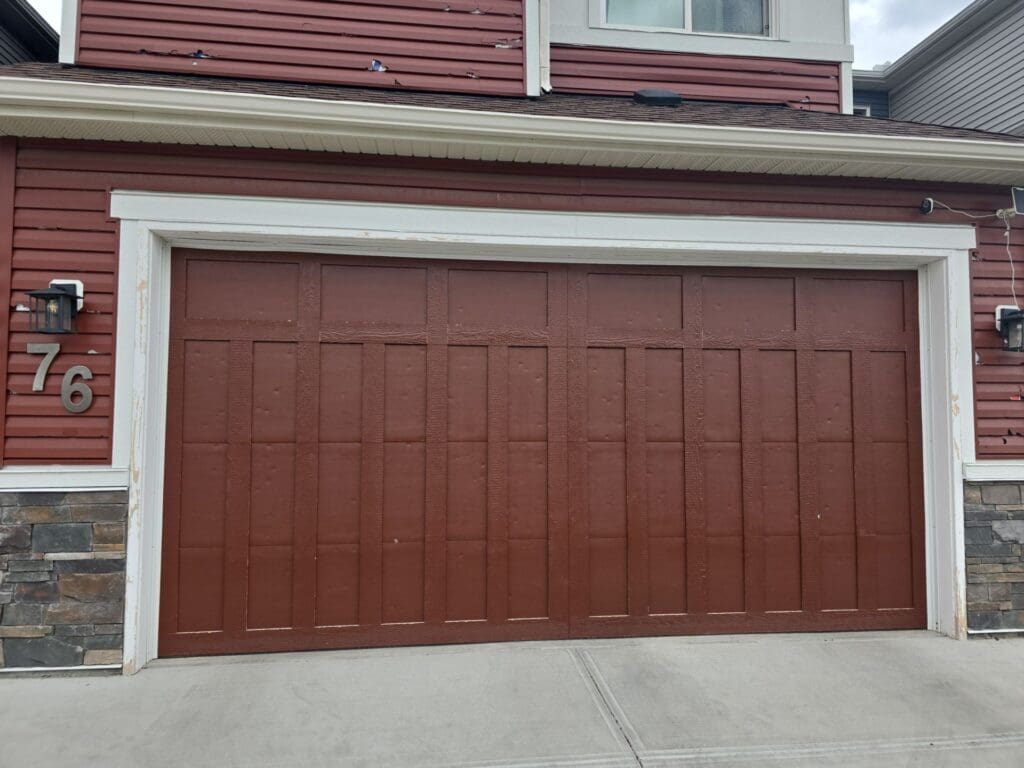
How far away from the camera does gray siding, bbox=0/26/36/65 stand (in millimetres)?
5691

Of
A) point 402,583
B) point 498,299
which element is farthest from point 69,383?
point 498,299

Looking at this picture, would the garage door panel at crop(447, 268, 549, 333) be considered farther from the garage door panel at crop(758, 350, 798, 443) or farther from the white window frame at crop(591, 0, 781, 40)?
the white window frame at crop(591, 0, 781, 40)

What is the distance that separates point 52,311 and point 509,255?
93.4 inches

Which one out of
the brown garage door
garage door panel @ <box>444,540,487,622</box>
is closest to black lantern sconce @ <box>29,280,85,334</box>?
the brown garage door

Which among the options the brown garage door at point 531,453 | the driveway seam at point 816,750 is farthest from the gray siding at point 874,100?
the driveway seam at point 816,750

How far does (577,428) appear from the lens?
11.7 ft

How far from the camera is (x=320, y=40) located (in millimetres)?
3711

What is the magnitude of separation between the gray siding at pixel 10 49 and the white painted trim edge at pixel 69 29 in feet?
10.1

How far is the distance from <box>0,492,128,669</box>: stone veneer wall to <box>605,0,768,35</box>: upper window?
181 inches

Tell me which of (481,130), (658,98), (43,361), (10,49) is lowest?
(43,361)

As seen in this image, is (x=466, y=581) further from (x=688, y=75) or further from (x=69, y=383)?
(x=688, y=75)

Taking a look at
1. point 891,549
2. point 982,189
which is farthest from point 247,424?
point 982,189

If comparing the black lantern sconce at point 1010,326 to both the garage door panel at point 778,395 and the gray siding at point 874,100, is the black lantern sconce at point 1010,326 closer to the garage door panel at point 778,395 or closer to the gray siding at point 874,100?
the garage door panel at point 778,395

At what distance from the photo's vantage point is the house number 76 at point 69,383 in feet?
10.1
